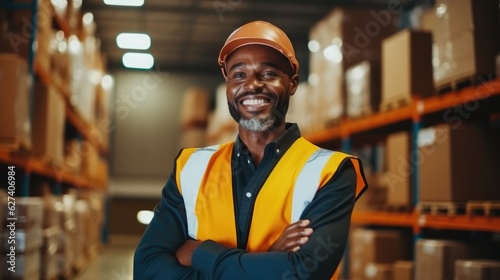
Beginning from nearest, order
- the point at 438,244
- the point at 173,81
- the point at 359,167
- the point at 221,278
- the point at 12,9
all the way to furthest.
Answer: the point at 221,278 → the point at 359,167 → the point at 438,244 → the point at 12,9 → the point at 173,81

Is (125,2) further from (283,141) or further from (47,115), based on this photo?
(283,141)

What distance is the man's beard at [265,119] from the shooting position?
2359 mm

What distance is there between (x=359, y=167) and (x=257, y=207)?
453 millimetres

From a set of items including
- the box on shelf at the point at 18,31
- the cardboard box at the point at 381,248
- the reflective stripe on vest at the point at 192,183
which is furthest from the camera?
the cardboard box at the point at 381,248

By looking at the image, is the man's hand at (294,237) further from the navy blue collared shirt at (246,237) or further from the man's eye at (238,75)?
the man's eye at (238,75)

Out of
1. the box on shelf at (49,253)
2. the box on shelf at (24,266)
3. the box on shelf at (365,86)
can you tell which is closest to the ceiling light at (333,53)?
the box on shelf at (365,86)

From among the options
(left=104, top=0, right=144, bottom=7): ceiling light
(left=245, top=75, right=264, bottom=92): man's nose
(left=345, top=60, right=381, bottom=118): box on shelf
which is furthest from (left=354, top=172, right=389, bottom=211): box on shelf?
A: (left=104, top=0, right=144, bottom=7): ceiling light

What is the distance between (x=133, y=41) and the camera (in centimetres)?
1316

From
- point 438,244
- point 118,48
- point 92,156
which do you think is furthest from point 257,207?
point 118,48

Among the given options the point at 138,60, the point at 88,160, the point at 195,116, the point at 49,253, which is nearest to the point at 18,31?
the point at 49,253

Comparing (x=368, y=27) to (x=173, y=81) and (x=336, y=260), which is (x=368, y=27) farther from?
(x=173, y=81)

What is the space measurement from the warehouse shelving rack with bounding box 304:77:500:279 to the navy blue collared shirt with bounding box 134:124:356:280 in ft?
8.50

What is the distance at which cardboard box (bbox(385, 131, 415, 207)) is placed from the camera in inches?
236

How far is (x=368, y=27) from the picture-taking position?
7.43 metres
